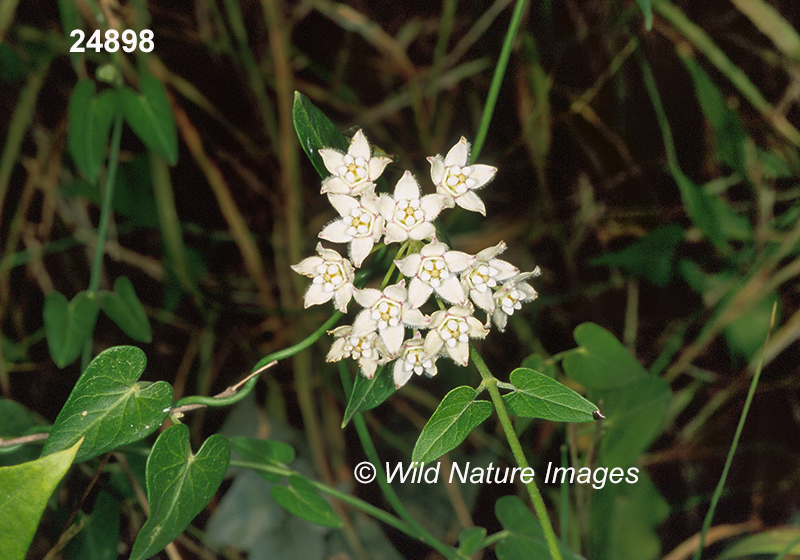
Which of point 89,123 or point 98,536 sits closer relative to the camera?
point 98,536

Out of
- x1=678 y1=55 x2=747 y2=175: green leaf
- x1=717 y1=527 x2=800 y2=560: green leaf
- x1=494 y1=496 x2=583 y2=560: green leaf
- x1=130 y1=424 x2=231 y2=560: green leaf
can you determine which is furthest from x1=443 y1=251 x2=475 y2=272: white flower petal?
x1=717 y1=527 x2=800 y2=560: green leaf

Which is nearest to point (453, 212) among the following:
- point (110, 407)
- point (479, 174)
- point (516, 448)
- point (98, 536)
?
point (479, 174)

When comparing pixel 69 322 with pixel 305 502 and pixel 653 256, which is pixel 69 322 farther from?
pixel 653 256

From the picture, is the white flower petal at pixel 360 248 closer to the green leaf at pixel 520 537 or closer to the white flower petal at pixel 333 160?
the white flower petal at pixel 333 160

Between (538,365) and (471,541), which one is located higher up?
(538,365)

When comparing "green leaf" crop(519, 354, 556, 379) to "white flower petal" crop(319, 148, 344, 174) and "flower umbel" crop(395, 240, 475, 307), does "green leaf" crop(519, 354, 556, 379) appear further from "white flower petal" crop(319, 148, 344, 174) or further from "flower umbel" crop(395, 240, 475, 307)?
"white flower petal" crop(319, 148, 344, 174)

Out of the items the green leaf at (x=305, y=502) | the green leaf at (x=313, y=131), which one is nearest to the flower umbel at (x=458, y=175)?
the green leaf at (x=313, y=131)

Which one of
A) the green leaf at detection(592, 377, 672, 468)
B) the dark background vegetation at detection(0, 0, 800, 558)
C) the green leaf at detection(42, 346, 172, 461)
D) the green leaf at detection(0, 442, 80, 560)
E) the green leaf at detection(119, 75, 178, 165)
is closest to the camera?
the green leaf at detection(0, 442, 80, 560)
